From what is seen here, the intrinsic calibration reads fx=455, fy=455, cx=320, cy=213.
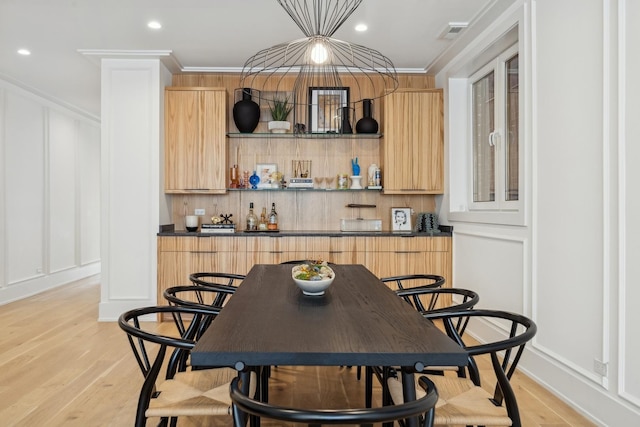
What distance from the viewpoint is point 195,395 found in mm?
1669

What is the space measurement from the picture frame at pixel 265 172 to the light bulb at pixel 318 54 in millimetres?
2801

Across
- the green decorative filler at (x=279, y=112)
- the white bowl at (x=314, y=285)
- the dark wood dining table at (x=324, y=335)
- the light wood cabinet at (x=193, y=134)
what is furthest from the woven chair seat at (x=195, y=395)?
the green decorative filler at (x=279, y=112)

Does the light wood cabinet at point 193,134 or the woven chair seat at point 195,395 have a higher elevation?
the light wood cabinet at point 193,134

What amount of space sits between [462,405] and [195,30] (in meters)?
3.58

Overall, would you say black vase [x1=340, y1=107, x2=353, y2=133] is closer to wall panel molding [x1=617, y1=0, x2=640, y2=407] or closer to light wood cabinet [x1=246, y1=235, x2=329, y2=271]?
light wood cabinet [x1=246, y1=235, x2=329, y2=271]

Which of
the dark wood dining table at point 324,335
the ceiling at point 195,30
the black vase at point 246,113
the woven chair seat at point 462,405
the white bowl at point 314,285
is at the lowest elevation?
the woven chair seat at point 462,405

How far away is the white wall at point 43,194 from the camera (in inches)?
214

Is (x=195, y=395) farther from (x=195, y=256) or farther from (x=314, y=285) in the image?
(x=195, y=256)

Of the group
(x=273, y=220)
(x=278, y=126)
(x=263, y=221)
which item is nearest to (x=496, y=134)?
(x=278, y=126)

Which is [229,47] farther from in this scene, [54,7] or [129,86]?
[54,7]

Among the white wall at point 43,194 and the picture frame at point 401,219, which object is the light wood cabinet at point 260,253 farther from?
the white wall at point 43,194

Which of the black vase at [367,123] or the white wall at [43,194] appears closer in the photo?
the black vase at [367,123]

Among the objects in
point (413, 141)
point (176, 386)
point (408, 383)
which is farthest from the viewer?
point (413, 141)

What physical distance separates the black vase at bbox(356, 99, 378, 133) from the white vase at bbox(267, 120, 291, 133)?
2.48 feet
